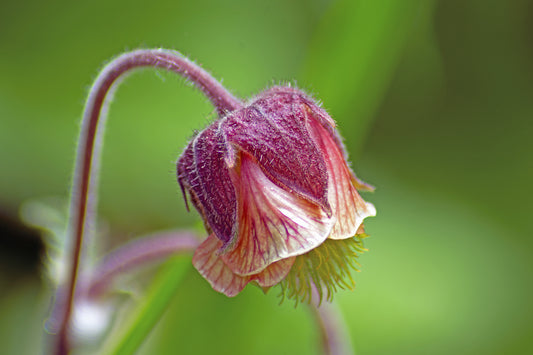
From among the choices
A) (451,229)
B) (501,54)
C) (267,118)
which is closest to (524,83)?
(501,54)

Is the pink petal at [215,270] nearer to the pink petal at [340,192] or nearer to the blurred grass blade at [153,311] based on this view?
the pink petal at [340,192]

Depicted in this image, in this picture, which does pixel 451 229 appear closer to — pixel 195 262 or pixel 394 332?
pixel 394 332

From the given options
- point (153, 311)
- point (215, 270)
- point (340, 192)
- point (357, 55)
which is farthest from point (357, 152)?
point (215, 270)

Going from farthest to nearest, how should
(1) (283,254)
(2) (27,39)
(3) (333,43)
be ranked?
(2) (27,39)
(3) (333,43)
(1) (283,254)

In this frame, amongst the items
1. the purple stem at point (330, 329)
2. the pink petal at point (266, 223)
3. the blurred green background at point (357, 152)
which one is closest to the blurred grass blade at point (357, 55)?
the blurred green background at point (357, 152)

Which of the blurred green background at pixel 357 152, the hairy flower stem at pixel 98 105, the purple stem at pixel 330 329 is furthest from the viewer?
the blurred green background at pixel 357 152

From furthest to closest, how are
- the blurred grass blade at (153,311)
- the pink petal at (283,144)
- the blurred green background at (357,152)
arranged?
the blurred green background at (357,152) → the blurred grass blade at (153,311) → the pink petal at (283,144)

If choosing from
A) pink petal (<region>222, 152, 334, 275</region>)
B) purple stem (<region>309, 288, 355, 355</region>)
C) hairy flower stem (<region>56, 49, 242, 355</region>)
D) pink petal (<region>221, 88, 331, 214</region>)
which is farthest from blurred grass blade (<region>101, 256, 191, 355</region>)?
pink petal (<region>221, 88, 331, 214</region>)

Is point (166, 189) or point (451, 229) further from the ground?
point (451, 229)
